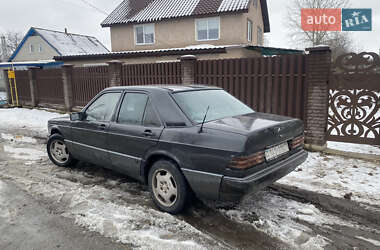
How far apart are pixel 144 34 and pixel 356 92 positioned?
16628 mm

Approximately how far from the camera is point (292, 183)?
14.9ft

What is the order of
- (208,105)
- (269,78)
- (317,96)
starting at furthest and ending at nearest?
(269,78), (317,96), (208,105)

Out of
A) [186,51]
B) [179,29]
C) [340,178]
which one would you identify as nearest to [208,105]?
[340,178]

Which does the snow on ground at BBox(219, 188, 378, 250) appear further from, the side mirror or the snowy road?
the side mirror

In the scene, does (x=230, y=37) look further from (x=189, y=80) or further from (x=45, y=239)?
(x=45, y=239)

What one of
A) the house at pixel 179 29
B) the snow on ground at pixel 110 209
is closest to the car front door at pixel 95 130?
the snow on ground at pixel 110 209

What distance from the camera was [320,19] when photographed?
25422mm

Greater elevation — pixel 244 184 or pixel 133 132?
pixel 133 132

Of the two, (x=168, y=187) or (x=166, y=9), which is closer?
(x=168, y=187)

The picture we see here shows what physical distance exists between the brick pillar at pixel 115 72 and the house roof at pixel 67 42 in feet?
75.3

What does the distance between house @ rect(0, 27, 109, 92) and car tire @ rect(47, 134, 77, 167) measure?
89.4 ft

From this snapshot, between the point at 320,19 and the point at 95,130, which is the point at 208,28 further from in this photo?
A: the point at 95,130

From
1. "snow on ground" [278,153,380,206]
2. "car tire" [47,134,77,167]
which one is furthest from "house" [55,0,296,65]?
"car tire" [47,134,77,167]

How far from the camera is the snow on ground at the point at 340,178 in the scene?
4.14 meters
